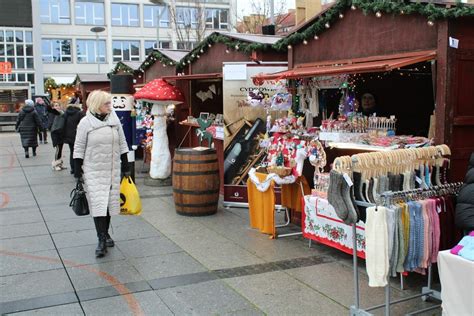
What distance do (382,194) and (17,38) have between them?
1554 inches

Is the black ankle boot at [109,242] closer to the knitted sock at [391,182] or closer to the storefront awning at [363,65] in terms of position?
the storefront awning at [363,65]

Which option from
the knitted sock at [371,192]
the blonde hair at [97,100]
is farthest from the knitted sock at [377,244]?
the blonde hair at [97,100]

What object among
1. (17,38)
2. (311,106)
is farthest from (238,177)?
(17,38)

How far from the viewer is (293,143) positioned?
20.9ft

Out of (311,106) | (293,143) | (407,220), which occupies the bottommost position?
(407,220)

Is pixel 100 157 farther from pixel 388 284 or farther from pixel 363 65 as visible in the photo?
pixel 388 284

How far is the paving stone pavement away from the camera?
14.6 ft

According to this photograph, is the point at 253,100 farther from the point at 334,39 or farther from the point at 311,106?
the point at 334,39

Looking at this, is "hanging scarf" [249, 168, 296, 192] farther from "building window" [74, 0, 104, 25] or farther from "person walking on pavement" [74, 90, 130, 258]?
"building window" [74, 0, 104, 25]

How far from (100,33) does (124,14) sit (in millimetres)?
2950

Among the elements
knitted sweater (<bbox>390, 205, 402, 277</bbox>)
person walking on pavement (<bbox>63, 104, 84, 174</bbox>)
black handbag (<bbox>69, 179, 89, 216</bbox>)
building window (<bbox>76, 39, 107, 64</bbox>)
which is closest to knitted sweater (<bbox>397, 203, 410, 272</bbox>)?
knitted sweater (<bbox>390, 205, 402, 277</bbox>)

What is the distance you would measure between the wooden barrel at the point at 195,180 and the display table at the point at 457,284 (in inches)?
167

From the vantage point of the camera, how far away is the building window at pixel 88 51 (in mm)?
45344

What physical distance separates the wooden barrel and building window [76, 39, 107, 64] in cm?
4032
